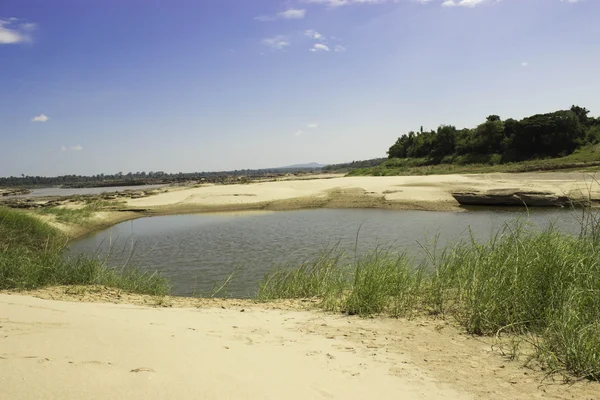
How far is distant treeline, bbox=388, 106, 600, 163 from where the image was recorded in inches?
1559

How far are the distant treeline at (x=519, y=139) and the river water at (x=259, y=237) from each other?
25929 millimetres

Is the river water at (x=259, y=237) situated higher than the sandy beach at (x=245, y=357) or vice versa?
the sandy beach at (x=245, y=357)

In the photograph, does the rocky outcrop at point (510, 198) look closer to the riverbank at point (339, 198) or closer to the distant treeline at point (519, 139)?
the riverbank at point (339, 198)

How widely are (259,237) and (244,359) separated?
480 inches

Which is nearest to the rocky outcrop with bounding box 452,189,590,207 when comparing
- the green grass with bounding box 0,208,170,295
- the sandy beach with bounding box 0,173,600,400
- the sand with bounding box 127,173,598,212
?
the sand with bounding box 127,173,598,212

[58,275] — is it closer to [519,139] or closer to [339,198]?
[339,198]

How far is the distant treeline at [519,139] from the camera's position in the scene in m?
39.6

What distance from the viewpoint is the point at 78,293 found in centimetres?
645

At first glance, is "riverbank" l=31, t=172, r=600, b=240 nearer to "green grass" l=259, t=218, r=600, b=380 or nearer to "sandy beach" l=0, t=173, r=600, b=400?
"green grass" l=259, t=218, r=600, b=380

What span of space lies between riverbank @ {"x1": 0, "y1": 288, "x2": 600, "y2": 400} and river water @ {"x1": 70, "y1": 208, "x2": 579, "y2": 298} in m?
2.86

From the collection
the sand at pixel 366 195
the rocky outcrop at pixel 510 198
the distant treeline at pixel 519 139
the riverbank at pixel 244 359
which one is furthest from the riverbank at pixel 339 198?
the riverbank at pixel 244 359

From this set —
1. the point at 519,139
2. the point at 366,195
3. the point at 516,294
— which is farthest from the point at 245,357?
the point at 519,139

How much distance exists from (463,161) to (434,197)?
84.6ft

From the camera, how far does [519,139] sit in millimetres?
42125
